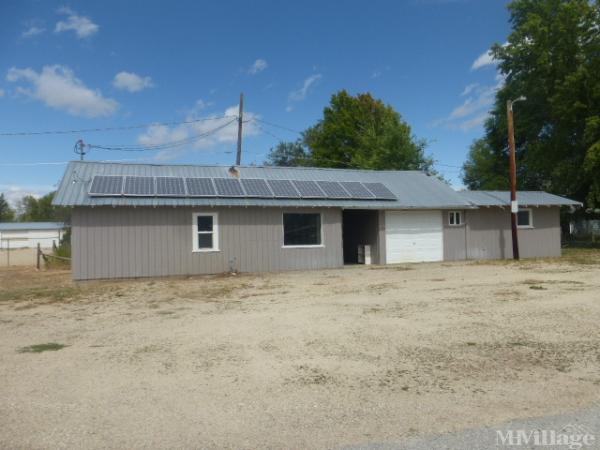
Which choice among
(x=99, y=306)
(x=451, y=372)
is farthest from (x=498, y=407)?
(x=99, y=306)

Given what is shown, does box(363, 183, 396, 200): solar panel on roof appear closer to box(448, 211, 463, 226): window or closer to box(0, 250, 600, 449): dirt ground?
box(448, 211, 463, 226): window

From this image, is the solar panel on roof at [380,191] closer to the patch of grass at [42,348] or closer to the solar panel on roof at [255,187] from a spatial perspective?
the solar panel on roof at [255,187]

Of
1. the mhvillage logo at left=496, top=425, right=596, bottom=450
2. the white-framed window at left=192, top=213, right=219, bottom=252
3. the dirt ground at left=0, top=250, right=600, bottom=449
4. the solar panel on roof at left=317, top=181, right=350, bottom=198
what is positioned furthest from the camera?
the solar panel on roof at left=317, top=181, right=350, bottom=198

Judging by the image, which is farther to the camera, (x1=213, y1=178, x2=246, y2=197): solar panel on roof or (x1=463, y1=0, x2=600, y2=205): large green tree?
(x1=463, y1=0, x2=600, y2=205): large green tree

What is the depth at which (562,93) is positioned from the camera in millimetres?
25875

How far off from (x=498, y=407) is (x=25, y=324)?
7464mm

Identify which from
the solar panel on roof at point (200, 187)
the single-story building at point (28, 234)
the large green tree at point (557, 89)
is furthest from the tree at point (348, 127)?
the single-story building at point (28, 234)

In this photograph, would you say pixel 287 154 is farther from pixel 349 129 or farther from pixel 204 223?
pixel 204 223

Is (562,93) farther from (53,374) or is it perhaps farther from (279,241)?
(53,374)

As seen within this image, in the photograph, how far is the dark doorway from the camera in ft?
60.6

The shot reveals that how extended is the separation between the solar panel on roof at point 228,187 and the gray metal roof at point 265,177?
19 cm

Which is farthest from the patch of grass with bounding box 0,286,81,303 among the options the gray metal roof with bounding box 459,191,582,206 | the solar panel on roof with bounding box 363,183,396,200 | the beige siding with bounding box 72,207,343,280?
the gray metal roof with bounding box 459,191,582,206

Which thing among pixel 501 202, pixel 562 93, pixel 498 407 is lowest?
pixel 498 407

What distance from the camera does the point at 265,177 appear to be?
18.3 metres
